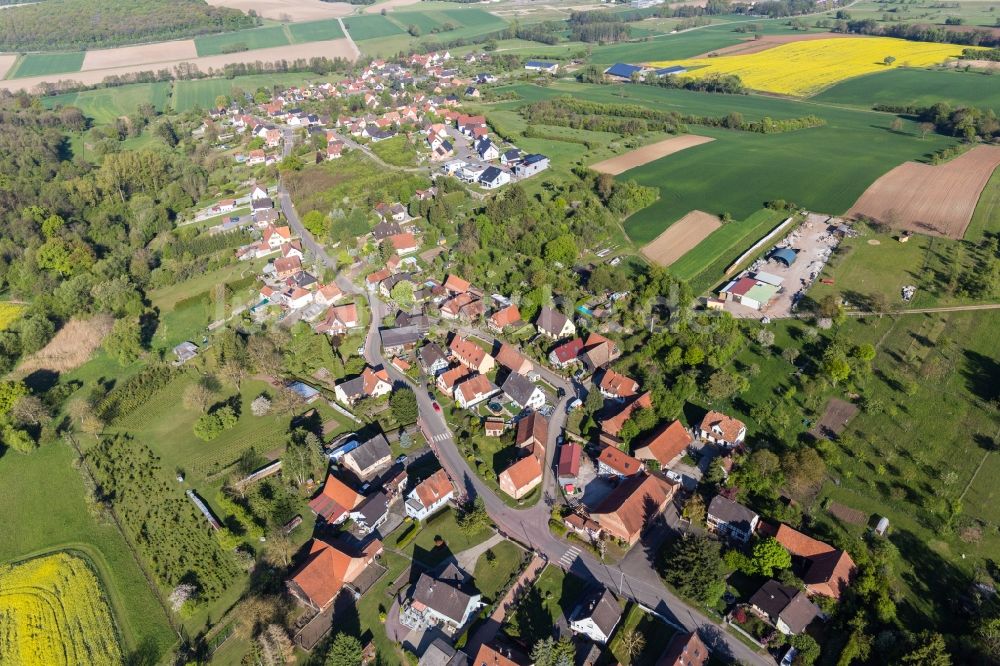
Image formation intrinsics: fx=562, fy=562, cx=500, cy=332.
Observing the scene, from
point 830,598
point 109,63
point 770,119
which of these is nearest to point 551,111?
point 770,119

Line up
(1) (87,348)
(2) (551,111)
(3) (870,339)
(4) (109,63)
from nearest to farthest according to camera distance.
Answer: (3) (870,339), (1) (87,348), (2) (551,111), (4) (109,63)

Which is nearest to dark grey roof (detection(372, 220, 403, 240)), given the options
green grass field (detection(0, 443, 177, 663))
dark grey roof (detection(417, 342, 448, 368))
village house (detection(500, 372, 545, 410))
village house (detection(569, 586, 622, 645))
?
dark grey roof (detection(417, 342, 448, 368))

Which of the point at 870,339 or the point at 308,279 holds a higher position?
the point at 308,279

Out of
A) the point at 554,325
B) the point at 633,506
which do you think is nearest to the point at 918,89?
the point at 554,325

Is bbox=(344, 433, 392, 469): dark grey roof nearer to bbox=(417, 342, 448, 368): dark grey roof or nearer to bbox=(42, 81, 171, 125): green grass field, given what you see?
bbox=(417, 342, 448, 368): dark grey roof

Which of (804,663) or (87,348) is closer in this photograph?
(804,663)

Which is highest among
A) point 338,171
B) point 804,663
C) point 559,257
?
point 338,171

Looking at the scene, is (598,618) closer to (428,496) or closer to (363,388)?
(428,496)

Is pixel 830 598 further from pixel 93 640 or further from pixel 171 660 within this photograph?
pixel 93 640
